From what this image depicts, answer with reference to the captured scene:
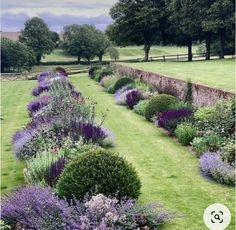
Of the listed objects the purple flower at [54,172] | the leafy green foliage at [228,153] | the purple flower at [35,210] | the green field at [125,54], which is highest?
the purple flower at [35,210]

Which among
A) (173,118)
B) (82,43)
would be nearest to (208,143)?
(173,118)

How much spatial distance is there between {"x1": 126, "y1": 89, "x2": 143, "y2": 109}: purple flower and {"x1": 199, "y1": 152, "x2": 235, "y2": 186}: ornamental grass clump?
12972 mm

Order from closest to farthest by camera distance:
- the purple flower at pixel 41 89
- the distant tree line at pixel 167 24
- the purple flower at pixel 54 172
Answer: the purple flower at pixel 54 172 < the purple flower at pixel 41 89 < the distant tree line at pixel 167 24

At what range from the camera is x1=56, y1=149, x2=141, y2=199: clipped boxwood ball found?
29.2 feet

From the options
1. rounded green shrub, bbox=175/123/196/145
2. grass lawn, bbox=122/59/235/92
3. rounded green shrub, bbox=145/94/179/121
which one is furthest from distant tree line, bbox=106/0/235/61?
rounded green shrub, bbox=175/123/196/145

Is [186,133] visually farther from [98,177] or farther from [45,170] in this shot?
[98,177]

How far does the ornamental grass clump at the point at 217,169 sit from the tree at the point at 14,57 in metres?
78.4

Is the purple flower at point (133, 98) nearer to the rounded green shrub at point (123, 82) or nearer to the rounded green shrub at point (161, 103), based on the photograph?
the rounded green shrub at point (161, 103)

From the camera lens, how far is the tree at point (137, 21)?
61912 millimetres

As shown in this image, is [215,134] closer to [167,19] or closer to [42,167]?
[42,167]

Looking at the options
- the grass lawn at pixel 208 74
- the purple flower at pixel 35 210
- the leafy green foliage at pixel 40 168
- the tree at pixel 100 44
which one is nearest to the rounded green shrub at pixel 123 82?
the grass lawn at pixel 208 74

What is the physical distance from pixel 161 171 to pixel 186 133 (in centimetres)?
295

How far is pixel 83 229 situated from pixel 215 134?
301 inches

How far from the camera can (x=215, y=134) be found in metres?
13.9
